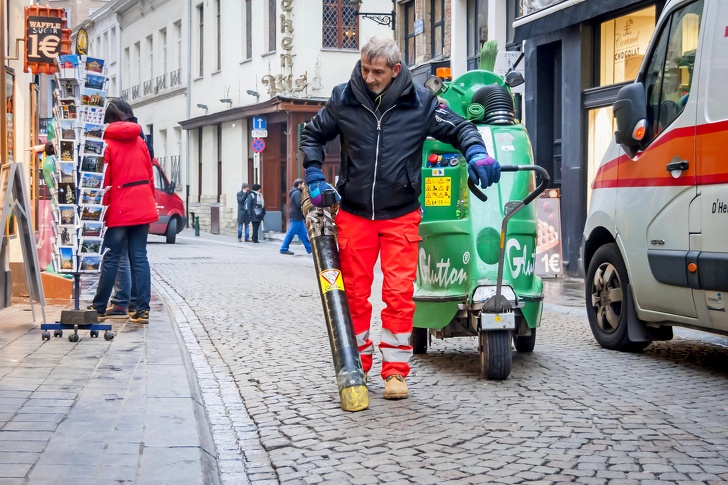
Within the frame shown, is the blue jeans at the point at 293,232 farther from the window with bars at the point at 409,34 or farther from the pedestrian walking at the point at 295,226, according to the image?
the window with bars at the point at 409,34

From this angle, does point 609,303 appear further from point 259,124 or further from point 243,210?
point 259,124

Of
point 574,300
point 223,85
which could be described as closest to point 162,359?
point 574,300

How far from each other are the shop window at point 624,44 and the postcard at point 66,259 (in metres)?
9.55

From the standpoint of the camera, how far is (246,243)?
3123cm

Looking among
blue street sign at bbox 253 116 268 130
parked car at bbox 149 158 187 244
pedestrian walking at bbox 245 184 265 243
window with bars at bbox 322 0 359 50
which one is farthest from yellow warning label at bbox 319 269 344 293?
window with bars at bbox 322 0 359 50

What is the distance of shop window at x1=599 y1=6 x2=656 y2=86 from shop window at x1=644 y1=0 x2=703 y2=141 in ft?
26.9

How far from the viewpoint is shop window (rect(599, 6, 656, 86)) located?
16094 mm

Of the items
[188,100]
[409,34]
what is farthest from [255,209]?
[188,100]

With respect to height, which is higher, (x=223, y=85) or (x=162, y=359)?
(x=223, y=85)

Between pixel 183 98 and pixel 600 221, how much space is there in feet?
123

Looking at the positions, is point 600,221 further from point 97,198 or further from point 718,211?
point 97,198

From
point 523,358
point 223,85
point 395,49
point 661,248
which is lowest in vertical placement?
point 523,358

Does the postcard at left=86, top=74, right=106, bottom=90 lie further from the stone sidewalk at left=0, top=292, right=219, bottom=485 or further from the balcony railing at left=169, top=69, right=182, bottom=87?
the balcony railing at left=169, top=69, right=182, bottom=87

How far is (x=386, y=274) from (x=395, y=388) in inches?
24.8
